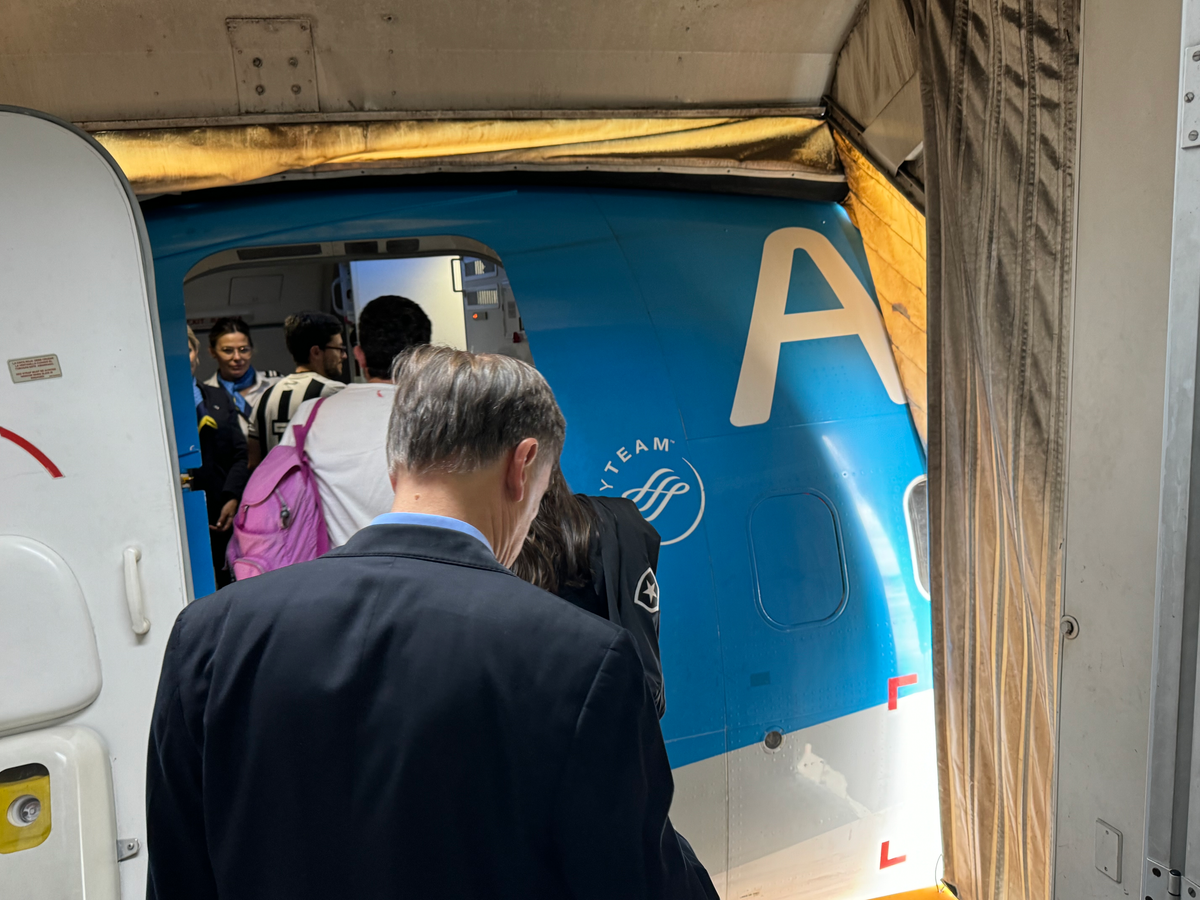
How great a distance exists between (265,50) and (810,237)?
1913mm

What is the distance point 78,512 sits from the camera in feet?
7.39

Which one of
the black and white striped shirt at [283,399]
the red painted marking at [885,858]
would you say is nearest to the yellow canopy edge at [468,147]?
the black and white striped shirt at [283,399]

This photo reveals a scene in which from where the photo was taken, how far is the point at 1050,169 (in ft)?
7.16

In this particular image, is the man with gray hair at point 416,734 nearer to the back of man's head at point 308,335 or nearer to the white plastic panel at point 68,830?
the white plastic panel at point 68,830

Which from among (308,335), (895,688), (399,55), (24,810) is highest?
(399,55)

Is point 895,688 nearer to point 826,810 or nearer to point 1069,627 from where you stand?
point 826,810

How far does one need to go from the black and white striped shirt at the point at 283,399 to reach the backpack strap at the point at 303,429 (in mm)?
556

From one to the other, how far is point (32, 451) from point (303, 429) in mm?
687

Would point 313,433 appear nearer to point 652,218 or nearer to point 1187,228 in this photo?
point 652,218

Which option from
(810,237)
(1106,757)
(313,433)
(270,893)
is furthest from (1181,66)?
(313,433)

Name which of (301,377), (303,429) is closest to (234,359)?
(301,377)

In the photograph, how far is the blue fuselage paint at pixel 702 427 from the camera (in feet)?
9.00

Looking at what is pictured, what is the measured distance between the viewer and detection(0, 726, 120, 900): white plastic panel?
2109 mm

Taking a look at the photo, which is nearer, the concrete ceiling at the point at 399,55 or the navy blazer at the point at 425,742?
the navy blazer at the point at 425,742
